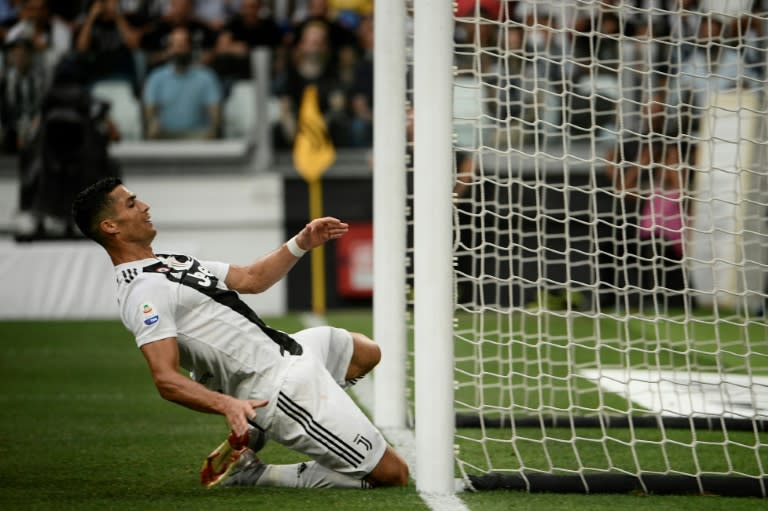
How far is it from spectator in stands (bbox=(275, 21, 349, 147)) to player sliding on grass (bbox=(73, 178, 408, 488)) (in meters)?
9.01

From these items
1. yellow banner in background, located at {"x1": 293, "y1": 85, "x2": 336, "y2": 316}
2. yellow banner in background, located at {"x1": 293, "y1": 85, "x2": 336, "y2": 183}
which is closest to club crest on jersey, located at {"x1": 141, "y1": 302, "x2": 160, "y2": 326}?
yellow banner in background, located at {"x1": 293, "y1": 85, "x2": 336, "y2": 316}

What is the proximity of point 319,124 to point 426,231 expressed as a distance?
9235 millimetres

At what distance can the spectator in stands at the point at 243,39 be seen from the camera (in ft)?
46.2

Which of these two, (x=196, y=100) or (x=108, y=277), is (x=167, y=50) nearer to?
(x=196, y=100)

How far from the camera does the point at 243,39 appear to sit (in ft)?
46.9

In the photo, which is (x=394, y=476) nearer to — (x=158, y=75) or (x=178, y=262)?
(x=178, y=262)

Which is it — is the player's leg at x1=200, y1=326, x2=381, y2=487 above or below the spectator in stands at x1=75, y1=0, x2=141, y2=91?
below

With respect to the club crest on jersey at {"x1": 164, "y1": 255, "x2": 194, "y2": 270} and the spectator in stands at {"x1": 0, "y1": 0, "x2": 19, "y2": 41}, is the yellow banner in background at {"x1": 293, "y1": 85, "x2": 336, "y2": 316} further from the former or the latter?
the club crest on jersey at {"x1": 164, "y1": 255, "x2": 194, "y2": 270}

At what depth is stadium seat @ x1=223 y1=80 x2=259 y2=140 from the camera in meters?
14.1

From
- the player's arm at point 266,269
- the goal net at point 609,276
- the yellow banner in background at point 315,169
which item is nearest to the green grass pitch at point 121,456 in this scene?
the goal net at point 609,276

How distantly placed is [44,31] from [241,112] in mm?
2361

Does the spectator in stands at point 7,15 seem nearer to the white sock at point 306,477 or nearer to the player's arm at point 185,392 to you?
the white sock at point 306,477

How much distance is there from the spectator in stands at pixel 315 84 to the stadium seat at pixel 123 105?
1586 mm

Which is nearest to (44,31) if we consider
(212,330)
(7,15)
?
(7,15)
